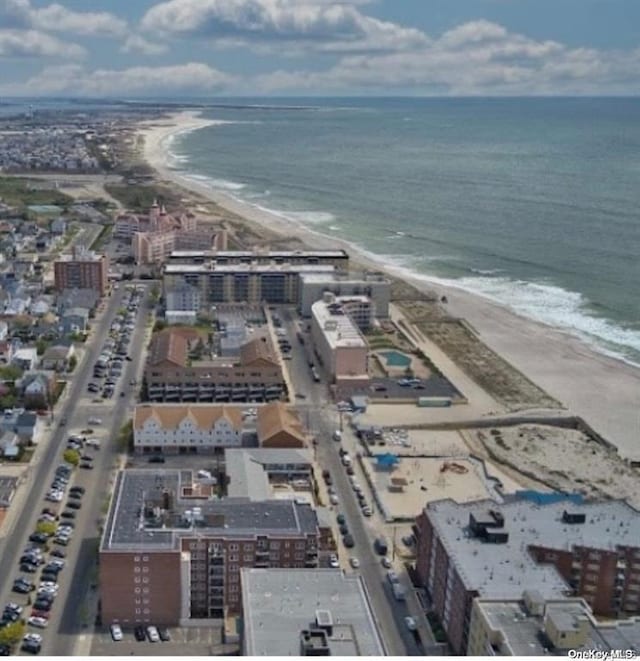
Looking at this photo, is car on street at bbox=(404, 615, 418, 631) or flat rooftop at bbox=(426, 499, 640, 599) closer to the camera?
flat rooftop at bbox=(426, 499, 640, 599)

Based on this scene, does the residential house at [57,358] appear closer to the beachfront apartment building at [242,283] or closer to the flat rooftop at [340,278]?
the beachfront apartment building at [242,283]

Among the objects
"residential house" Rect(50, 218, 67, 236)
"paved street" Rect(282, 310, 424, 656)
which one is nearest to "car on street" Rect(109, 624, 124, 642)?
"paved street" Rect(282, 310, 424, 656)

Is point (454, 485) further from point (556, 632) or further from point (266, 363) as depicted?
point (556, 632)

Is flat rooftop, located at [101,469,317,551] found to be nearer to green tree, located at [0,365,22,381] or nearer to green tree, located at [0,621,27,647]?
green tree, located at [0,621,27,647]

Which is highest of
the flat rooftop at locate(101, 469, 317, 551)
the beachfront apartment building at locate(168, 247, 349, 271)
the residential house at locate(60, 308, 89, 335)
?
the beachfront apartment building at locate(168, 247, 349, 271)

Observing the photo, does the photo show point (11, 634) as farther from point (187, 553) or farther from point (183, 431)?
point (183, 431)

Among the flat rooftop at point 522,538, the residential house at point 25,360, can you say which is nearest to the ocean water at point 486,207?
the flat rooftop at point 522,538
